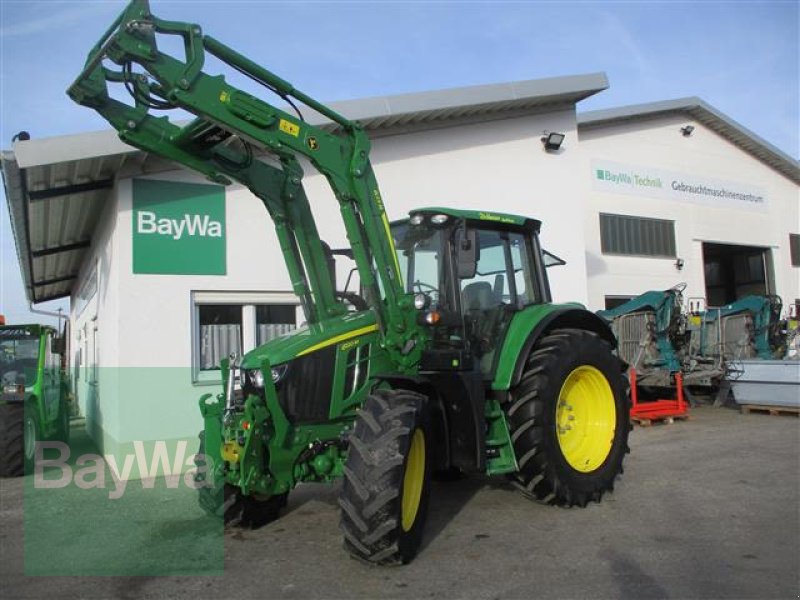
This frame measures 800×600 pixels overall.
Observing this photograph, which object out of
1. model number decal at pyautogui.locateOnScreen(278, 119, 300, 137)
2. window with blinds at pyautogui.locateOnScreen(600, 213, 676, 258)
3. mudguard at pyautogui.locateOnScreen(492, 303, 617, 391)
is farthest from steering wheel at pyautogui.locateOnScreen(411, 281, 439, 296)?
window with blinds at pyautogui.locateOnScreen(600, 213, 676, 258)

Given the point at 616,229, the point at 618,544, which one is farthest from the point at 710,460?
the point at 616,229

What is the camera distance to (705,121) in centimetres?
1811

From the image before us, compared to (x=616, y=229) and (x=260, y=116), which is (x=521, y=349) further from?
(x=616, y=229)

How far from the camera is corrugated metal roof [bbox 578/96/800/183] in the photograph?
52.1ft

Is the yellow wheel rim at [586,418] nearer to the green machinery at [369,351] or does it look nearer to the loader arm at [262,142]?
the green machinery at [369,351]

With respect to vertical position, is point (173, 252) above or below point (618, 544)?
above

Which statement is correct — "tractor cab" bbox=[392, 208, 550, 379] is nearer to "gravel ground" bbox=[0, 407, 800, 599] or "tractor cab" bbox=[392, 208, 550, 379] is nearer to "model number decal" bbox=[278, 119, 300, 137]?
"model number decal" bbox=[278, 119, 300, 137]

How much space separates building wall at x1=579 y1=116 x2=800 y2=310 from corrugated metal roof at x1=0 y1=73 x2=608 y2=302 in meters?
5.00

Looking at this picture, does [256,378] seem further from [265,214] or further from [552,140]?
[552,140]

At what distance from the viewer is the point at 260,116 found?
4.67 meters

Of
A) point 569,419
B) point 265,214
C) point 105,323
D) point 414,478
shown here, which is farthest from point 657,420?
point 105,323

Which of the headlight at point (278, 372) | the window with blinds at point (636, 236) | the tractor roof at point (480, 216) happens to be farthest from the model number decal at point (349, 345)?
the window with blinds at point (636, 236)

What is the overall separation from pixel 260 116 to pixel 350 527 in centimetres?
278

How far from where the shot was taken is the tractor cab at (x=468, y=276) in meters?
5.30
